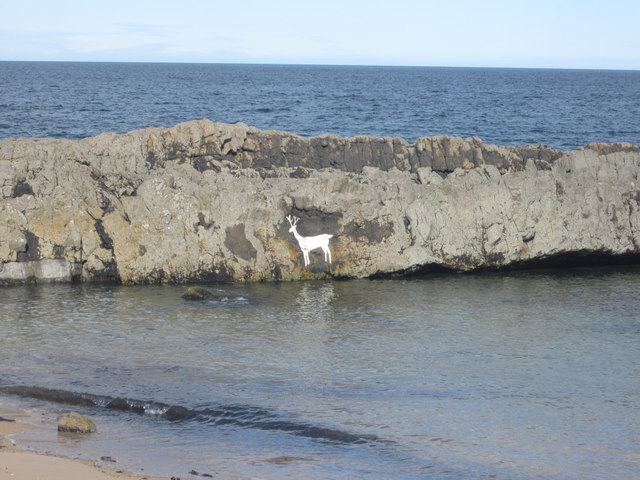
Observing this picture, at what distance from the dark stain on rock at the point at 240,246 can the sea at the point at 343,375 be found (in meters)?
0.82

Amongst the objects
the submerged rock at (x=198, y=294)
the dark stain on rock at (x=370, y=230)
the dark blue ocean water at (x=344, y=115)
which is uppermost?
the dark blue ocean water at (x=344, y=115)

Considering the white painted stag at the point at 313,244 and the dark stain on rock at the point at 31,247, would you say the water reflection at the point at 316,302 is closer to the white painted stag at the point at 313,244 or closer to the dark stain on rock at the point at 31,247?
the white painted stag at the point at 313,244

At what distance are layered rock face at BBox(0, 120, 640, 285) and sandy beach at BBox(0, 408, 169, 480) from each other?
23.1ft

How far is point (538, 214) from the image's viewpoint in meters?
14.5

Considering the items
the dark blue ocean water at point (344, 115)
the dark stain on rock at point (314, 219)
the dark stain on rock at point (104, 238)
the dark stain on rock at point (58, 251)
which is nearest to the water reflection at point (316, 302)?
the dark stain on rock at point (314, 219)

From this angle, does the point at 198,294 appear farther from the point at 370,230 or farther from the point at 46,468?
the point at 46,468

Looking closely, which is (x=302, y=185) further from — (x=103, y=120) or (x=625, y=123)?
(x=625, y=123)

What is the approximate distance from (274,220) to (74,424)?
738cm

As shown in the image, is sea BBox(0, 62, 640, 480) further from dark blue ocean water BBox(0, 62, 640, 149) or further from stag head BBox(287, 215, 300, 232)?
dark blue ocean water BBox(0, 62, 640, 149)

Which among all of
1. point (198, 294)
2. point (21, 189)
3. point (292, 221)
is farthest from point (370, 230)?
point (21, 189)

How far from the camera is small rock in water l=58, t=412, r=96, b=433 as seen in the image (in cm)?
716

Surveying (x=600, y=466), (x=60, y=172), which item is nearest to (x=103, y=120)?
(x=60, y=172)

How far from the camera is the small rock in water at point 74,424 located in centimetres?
716

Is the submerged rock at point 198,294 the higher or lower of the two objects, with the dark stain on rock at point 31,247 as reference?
lower
